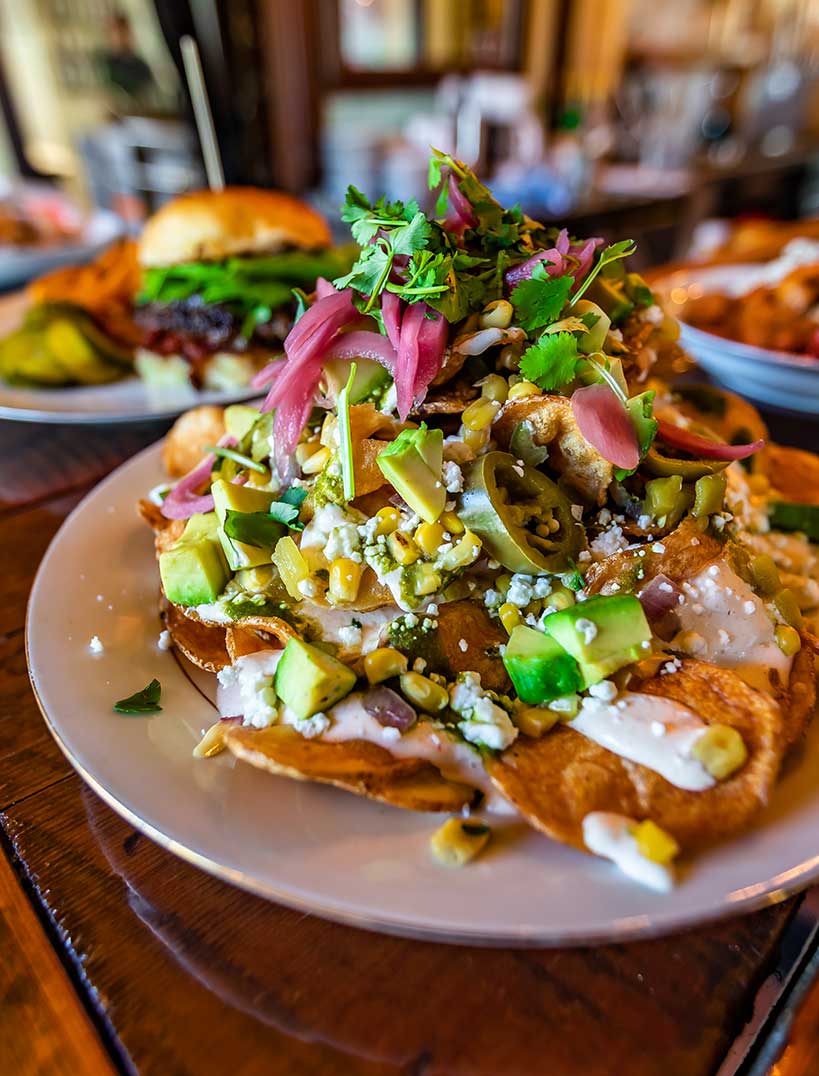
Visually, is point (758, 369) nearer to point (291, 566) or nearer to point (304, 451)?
point (304, 451)

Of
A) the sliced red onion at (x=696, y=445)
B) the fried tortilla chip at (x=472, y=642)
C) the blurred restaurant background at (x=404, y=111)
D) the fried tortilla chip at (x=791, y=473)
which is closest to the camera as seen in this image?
the fried tortilla chip at (x=472, y=642)

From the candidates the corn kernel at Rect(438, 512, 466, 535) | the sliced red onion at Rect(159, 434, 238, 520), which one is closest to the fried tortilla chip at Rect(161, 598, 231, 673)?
the sliced red onion at Rect(159, 434, 238, 520)

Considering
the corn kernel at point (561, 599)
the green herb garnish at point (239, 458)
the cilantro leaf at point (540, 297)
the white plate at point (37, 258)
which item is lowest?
the white plate at point (37, 258)

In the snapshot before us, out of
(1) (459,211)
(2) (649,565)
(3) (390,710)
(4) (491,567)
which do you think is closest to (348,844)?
(3) (390,710)

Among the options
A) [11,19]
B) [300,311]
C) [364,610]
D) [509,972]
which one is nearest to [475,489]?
[364,610]

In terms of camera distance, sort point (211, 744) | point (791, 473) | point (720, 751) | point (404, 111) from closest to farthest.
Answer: point (720, 751) → point (211, 744) → point (791, 473) → point (404, 111)

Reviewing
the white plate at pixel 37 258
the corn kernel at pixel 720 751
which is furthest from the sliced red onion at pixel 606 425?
the white plate at pixel 37 258

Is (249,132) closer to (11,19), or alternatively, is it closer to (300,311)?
(11,19)

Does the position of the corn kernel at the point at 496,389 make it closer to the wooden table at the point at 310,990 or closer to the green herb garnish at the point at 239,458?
the green herb garnish at the point at 239,458
